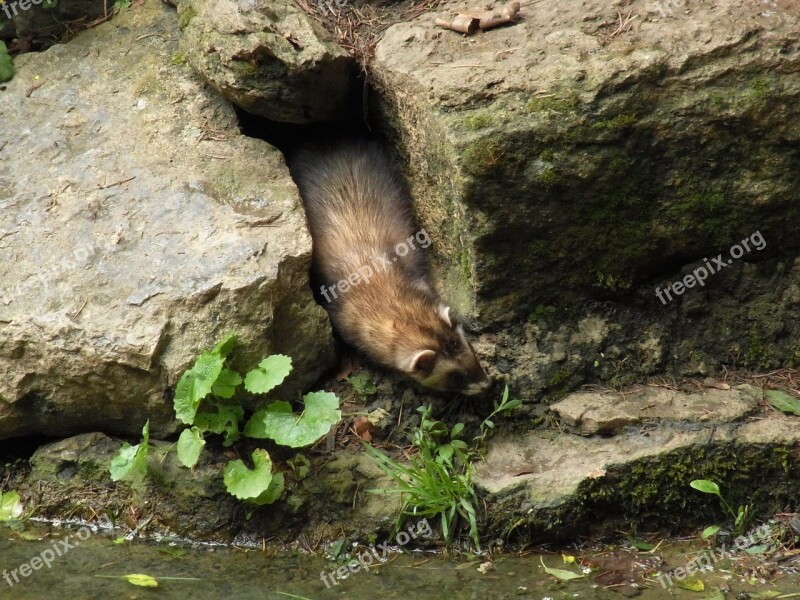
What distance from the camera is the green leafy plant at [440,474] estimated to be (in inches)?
225

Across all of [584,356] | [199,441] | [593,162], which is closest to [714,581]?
[584,356]

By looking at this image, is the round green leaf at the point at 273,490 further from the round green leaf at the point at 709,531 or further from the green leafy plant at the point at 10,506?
the round green leaf at the point at 709,531

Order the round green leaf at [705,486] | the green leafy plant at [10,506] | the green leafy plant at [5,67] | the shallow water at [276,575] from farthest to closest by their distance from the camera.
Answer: the green leafy plant at [5,67], the green leafy plant at [10,506], the round green leaf at [705,486], the shallow water at [276,575]

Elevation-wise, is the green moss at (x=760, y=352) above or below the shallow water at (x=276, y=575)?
above

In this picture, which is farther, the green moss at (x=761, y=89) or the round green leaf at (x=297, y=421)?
the round green leaf at (x=297, y=421)

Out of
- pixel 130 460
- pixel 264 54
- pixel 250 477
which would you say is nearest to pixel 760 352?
pixel 250 477

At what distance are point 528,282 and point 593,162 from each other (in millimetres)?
924

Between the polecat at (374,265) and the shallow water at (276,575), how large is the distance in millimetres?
1341

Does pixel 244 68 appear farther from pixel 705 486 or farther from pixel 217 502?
pixel 705 486

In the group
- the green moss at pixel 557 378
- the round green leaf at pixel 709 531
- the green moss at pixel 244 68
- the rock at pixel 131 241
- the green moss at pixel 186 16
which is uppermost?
the green moss at pixel 186 16

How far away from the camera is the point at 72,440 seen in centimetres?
622

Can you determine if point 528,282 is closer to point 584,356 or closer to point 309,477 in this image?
point 584,356

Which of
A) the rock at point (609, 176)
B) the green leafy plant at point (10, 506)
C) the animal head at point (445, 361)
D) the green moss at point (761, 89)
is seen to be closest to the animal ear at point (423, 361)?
the animal head at point (445, 361)

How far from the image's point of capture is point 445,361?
20.7 ft
